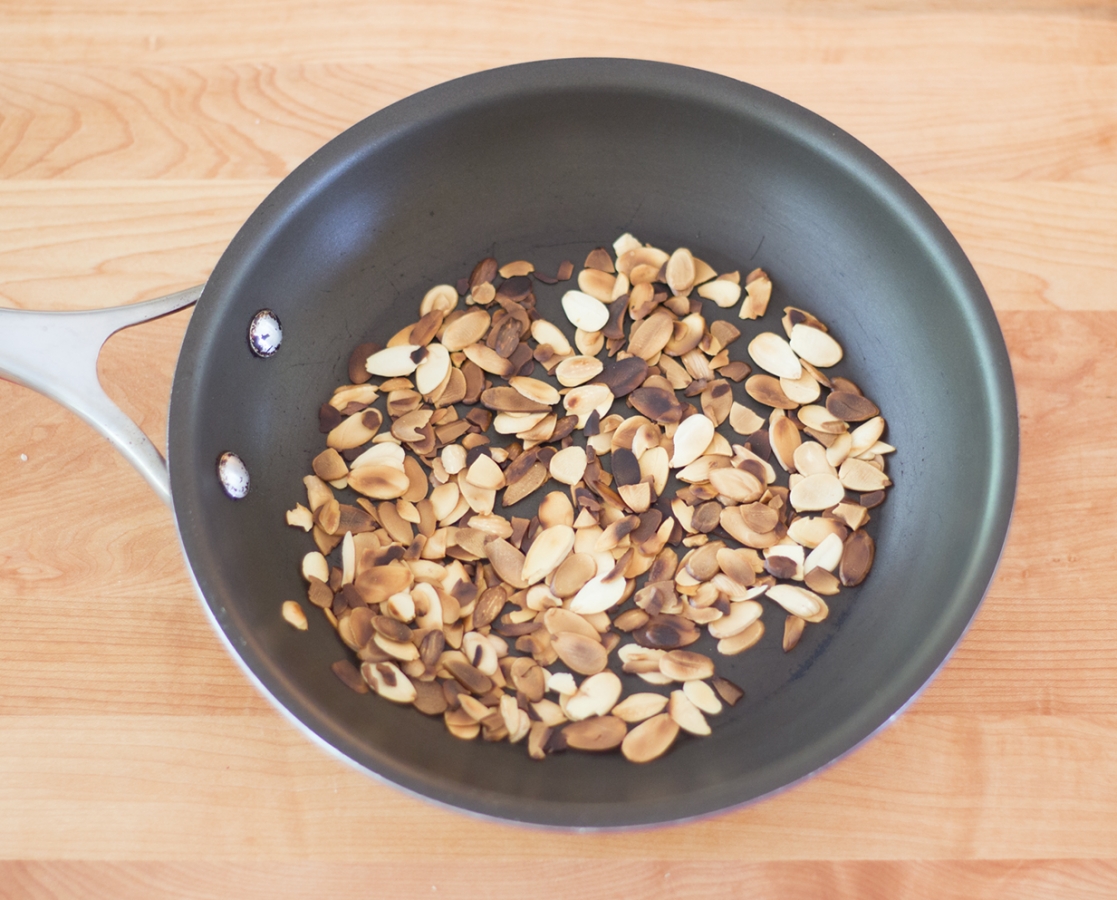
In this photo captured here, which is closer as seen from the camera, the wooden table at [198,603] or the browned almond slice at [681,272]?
the wooden table at [198,603]

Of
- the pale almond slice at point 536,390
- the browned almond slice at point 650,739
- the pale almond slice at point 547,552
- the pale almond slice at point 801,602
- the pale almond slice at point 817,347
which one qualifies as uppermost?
the pale almond slice at point 817,347

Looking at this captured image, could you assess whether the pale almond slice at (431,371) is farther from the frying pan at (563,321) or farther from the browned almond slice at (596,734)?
the browned almond slice at (596,734)

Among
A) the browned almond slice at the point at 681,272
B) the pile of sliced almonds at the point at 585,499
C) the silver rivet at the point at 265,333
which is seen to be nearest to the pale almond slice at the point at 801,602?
the pile of sliced almonds at the point at 585,499

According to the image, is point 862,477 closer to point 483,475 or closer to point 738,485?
point 738,485

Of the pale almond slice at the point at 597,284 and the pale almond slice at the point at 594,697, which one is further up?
the pale almond slice at the point at 597,284

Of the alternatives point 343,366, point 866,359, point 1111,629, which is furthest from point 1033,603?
point 343,366

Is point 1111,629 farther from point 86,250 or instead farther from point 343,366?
point 86,250

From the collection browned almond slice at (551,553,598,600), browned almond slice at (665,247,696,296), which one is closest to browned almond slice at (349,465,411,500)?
browned almond slice at (551,553,598,600)
